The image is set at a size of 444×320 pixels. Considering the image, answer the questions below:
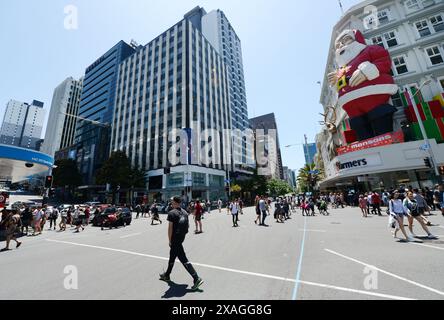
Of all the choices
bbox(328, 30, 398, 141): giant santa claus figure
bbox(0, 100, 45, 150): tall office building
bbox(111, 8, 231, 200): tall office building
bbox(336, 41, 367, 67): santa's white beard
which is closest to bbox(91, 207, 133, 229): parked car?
bbox(111, 8, 231, 200): tall office building

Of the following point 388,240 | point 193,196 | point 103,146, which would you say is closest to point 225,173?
point 193,196

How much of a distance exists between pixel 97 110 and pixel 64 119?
54052mm

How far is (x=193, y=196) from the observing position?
140 feet

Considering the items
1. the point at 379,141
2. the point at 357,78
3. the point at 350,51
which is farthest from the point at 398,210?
the point at 350,51

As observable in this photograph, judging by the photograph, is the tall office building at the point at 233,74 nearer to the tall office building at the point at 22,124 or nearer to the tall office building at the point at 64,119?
the tall office building at the point at 64,119

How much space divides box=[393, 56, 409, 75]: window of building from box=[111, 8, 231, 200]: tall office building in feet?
108

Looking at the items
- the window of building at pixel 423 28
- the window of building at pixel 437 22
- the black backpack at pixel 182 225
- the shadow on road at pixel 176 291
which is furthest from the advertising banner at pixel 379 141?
the shadow on road at pixel 176 291

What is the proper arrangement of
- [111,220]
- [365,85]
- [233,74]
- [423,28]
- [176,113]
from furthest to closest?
[233,74] → [176,113] → [423,28] → [365,85] → [111,220]

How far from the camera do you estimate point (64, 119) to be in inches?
4151

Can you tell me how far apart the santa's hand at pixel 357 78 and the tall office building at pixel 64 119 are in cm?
11977

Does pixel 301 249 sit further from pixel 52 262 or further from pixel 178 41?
pixel 178 41

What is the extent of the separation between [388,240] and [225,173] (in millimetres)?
44645

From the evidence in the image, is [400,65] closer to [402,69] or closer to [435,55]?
[402,69]

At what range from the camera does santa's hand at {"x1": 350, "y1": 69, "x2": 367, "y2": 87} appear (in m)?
20.5
